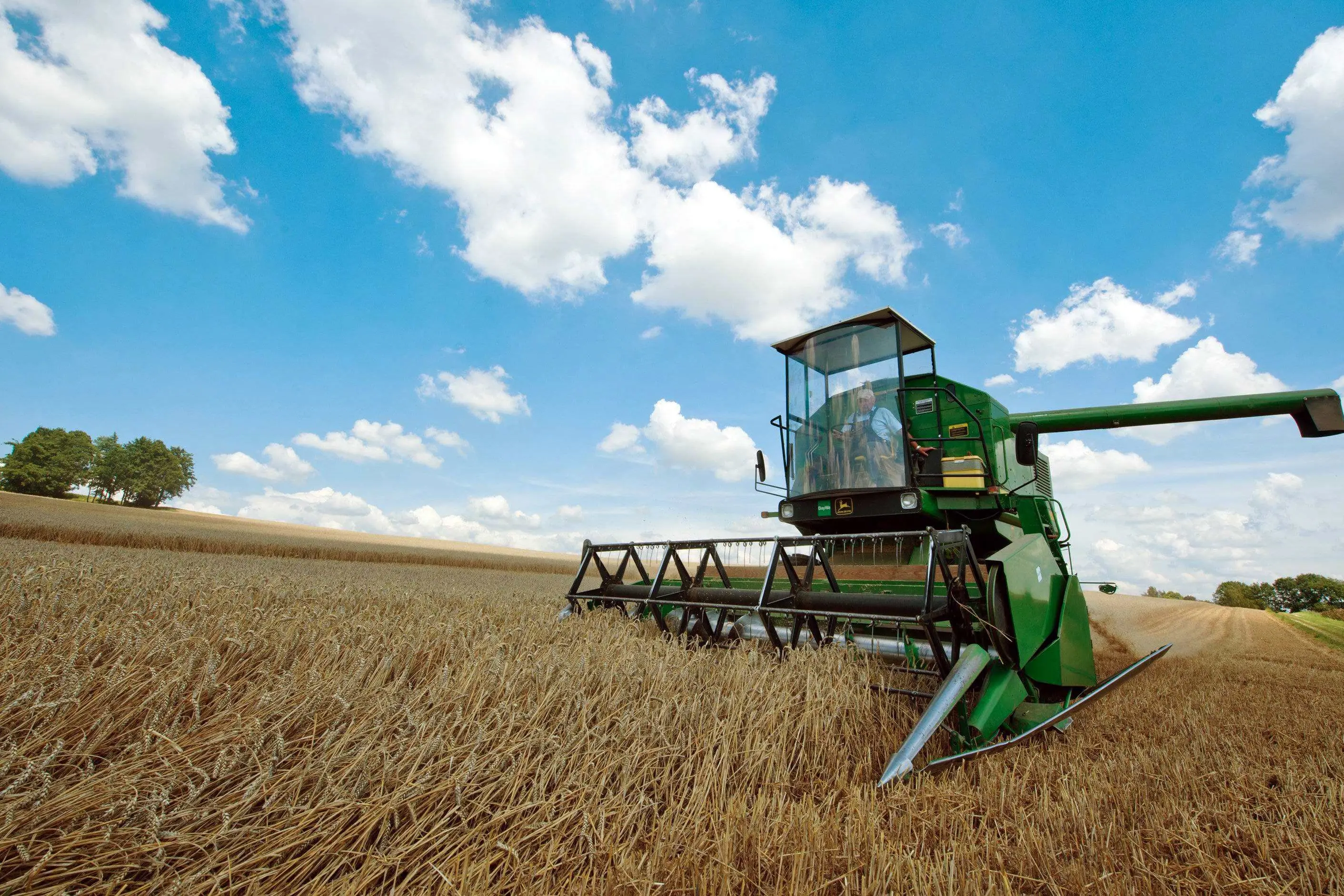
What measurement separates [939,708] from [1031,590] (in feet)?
4.23

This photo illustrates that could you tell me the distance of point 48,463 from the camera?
168 ft

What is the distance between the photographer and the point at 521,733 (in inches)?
88.8

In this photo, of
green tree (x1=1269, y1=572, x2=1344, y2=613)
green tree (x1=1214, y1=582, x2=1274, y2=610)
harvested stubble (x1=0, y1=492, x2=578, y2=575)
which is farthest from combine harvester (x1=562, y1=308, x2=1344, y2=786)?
green tree (x1=1214, y1=582, x2=1274, y2=610)

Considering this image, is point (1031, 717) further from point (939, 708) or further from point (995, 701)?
point (939, 708)

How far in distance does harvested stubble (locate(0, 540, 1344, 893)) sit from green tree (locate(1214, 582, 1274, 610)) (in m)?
41.1

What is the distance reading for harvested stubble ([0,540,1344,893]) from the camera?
1574mm

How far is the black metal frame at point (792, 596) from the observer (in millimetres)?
3357

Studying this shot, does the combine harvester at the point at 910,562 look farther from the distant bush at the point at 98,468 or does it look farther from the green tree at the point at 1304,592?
the distant bush at the point at 98,468

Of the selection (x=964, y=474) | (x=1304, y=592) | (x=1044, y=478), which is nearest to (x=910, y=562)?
(x=964, y=474)

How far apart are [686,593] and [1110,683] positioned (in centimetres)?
273

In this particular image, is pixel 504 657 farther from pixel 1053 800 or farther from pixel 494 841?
pixel 1053 800

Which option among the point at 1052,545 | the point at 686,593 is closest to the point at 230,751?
the point at 686,593

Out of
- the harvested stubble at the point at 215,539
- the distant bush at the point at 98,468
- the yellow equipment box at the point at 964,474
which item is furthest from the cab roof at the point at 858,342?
the distant bush at the point at 98,468

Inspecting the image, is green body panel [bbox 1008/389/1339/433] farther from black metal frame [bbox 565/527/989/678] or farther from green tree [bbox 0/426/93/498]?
green tree [bbox 0/426/93/498]
